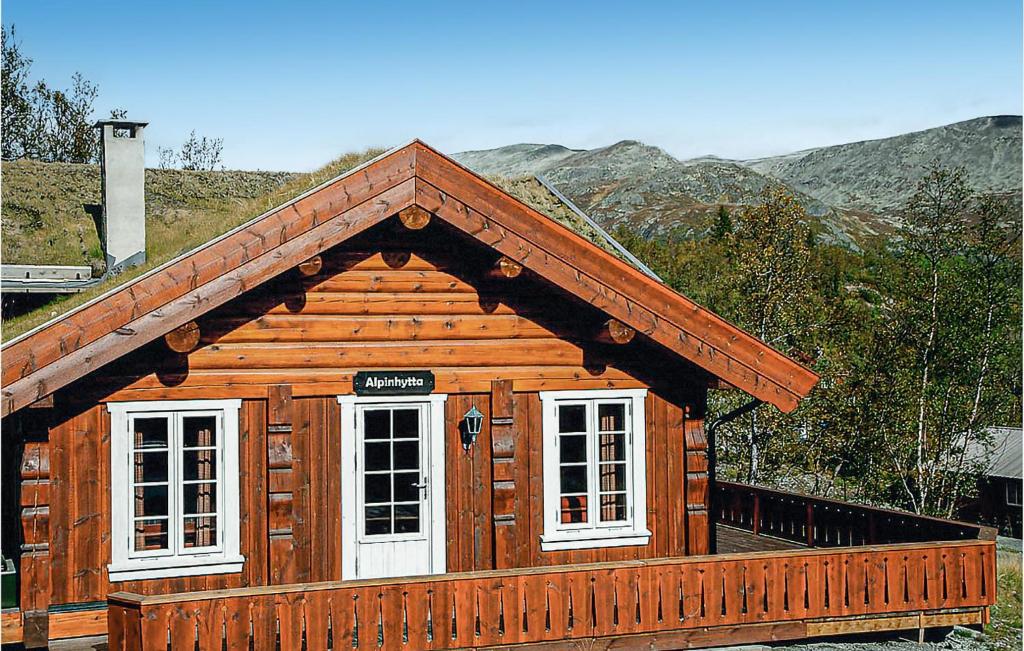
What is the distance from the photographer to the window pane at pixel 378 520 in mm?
12305

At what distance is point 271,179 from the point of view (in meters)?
41.6

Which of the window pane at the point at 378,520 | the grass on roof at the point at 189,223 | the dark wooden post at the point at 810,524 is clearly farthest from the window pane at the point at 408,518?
the dark wooden post at the point at 810,524

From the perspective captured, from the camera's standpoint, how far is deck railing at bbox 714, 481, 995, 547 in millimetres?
13570

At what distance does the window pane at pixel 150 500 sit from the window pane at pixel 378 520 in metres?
2.19

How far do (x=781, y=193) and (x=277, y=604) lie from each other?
2425 centimetres

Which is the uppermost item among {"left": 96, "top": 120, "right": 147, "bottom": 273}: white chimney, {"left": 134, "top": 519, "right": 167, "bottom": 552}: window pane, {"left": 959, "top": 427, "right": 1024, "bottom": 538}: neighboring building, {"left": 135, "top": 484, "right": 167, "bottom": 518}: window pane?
{"left": 96, "top": 120, "right": 147, "bottom": 273}: white chimney

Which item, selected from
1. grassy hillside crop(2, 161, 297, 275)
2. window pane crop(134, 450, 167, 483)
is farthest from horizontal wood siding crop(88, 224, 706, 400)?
grassy hillside crop(2, 161, 297, 275)

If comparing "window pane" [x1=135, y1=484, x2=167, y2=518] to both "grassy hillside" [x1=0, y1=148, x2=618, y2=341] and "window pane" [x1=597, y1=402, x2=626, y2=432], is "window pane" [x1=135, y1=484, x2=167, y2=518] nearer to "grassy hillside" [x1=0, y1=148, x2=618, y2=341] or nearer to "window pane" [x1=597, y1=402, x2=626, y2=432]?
"window pane" [x1=597, y1=402, x2=626, y2=432]

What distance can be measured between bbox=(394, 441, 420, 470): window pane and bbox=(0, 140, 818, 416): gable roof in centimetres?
247

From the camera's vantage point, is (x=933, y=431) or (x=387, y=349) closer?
(x=387, y=349)

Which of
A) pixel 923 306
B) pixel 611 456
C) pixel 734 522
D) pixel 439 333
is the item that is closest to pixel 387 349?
pixel 439 333

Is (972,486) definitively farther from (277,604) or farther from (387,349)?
(277,604)

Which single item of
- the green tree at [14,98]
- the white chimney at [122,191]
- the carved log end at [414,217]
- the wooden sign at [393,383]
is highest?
the green tree at [14,98]

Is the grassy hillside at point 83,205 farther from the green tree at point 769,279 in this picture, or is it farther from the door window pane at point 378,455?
the green tree at point 769,279
